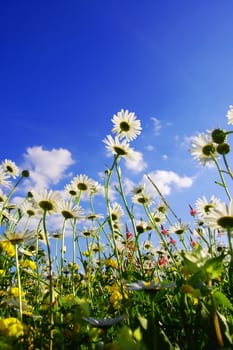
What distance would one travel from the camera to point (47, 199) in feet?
6.72

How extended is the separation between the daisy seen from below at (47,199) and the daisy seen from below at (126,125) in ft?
4.80

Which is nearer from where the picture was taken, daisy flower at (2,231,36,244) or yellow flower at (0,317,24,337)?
yellow flower at (0,317,24,337)

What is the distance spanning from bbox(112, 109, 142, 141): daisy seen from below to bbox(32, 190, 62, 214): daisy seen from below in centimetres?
146

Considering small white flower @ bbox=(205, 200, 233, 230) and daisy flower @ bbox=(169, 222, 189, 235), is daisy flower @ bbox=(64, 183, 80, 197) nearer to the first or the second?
daisy flower @ bbox=(169, 222, 189, 235)

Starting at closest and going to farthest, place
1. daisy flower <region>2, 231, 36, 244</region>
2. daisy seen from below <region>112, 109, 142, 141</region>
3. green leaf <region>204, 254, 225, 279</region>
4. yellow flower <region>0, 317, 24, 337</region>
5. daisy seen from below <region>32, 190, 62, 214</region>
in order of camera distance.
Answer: green leaf <region>204, 254, 225, 279</region>, yellow flower <region>0, 317, 24, 337</region>, daisy flower <region>2, 231, 36, 244</region>, daisy seen from below <region>32, 190, 62, 214</region>, daisy seen from below <region>112, 109, 142, 141</region>

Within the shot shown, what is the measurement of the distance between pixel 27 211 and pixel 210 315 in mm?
2727

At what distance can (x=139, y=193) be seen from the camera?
3.95m

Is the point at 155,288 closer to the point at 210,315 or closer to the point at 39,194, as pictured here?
the point at 210,315

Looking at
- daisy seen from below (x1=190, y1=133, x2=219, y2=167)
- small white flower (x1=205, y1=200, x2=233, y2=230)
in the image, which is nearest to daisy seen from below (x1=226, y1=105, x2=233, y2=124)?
daisy seen from below (x1=190, y1=133, x2=219, y2=167)

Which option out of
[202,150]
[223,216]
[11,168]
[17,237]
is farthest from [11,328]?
[11,168]

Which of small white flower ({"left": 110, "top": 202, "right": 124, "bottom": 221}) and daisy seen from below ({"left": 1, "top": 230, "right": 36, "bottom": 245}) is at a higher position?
small white flower ({"left": 110, "top": 202, "right": 124, "bottom": 221})

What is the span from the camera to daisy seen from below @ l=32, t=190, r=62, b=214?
2.02 m

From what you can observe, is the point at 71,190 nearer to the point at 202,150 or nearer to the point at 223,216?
the point at 202,150

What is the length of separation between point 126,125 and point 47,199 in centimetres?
160
